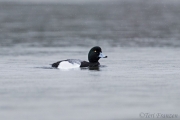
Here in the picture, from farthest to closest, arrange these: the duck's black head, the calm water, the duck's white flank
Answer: the duck's black head < the duck's white flank < the calm water

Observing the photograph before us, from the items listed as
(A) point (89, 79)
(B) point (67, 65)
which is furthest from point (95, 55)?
(A) point (89, 79)

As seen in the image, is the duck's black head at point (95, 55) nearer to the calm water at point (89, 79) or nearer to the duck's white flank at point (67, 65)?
the calm water at point (89, 79)

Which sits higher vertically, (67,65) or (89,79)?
(67,65)

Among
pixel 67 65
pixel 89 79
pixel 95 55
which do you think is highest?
pixel 95 55

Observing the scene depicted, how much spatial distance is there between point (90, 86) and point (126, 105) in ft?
7.86

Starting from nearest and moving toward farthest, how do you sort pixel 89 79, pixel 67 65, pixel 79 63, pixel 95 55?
pixel 89 79
pixel 67 65
pixel 79 63
pixel 95 55

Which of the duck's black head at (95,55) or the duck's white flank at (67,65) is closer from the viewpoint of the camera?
the duck's white flank at (67,65)

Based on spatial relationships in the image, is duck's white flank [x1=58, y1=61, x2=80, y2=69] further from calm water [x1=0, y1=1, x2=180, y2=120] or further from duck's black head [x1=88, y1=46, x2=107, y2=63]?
duck's black head [x1=88, y1=46, x2=107, y2=63]

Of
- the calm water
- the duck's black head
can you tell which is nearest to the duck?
the duck's black head

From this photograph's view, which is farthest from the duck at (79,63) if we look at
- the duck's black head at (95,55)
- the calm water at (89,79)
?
the calm water at (89,79)

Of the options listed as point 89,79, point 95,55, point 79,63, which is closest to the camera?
point 89,79

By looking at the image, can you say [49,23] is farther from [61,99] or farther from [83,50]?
[61,99]

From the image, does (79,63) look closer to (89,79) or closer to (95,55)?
(95,55)

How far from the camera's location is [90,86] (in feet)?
50.9
